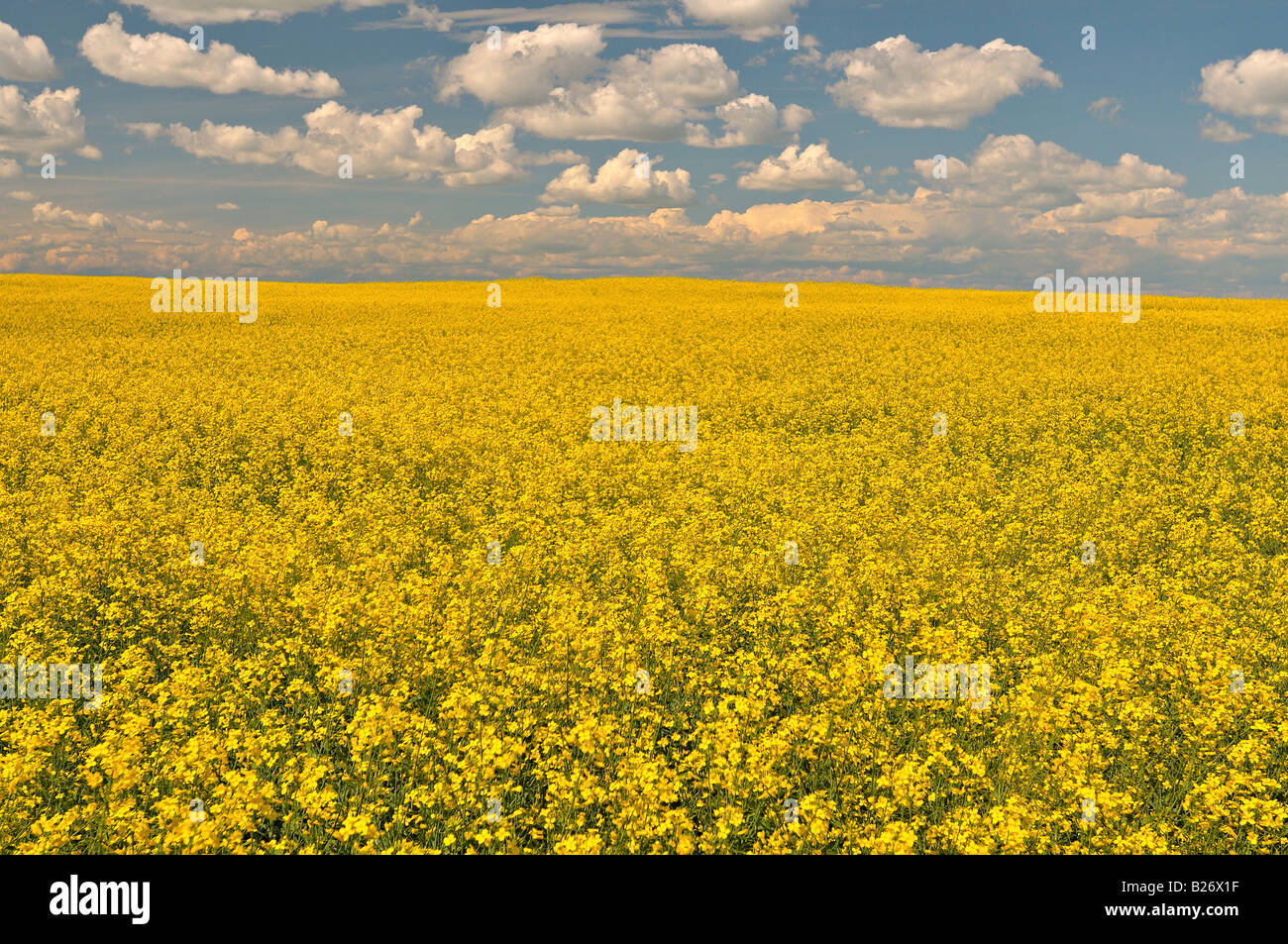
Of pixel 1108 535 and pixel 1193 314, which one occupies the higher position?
pixel 1193 314

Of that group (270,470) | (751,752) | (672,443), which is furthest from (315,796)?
(672,443)

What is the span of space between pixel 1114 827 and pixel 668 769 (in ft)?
11.8

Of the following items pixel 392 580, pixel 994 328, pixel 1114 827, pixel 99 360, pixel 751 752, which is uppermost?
pixel 994 328

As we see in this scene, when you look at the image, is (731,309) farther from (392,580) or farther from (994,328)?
(392,580)

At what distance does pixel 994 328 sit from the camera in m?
37.1

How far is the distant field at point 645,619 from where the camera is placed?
6301 millimetres

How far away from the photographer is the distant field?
630cm

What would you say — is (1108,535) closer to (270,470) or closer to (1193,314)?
(270,470)

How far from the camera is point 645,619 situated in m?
9.01
